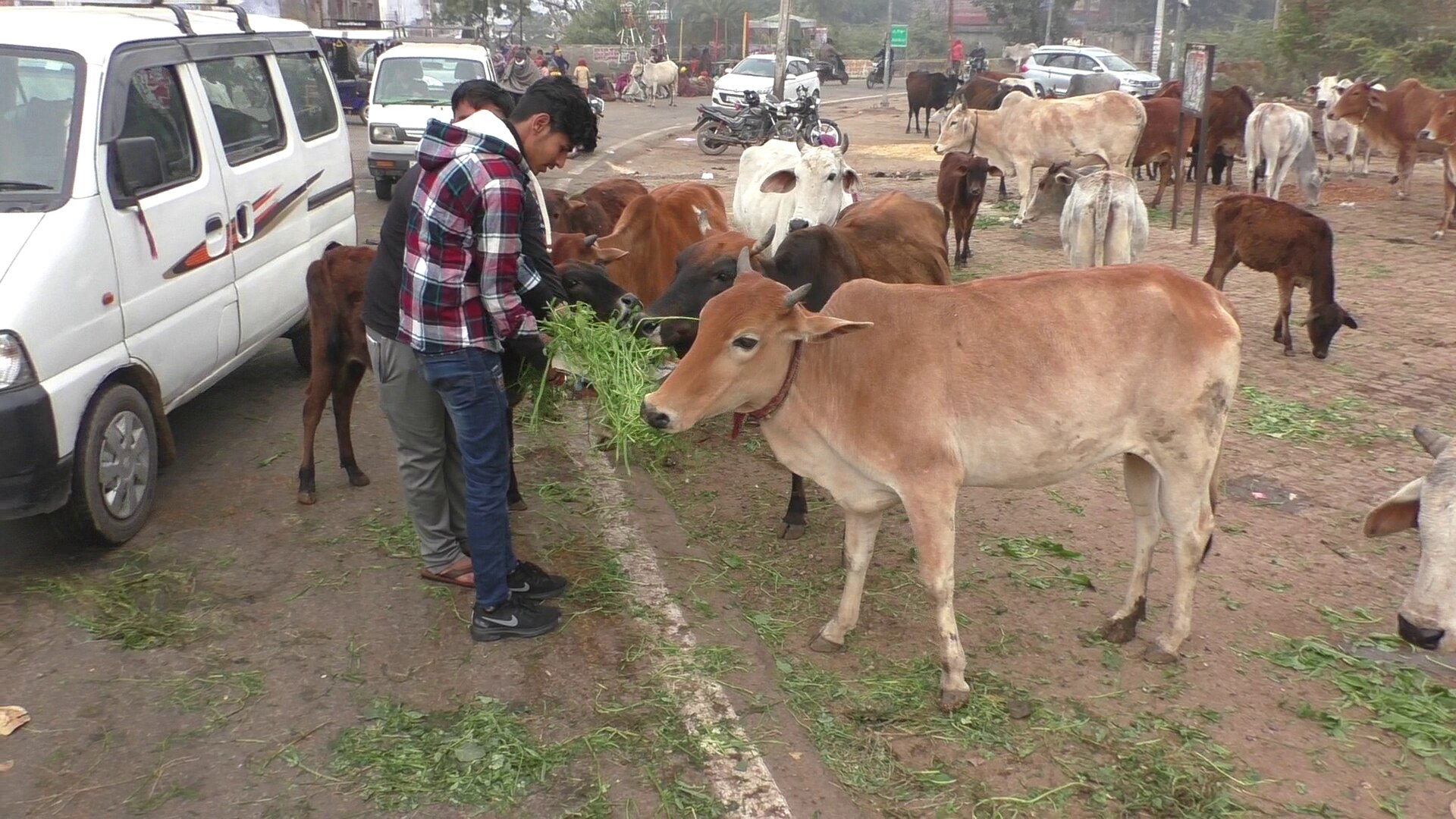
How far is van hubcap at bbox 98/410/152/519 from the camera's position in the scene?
14.8ft

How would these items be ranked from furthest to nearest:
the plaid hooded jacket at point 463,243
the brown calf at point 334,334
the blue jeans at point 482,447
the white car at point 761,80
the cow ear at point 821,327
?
1. the white car at point 761,80
2. the brown calf at point 334,334
3. the blue jeans at point 482,447
4. the cow ear at point 821,327
5. the plaid hooded jacket at point 463,243

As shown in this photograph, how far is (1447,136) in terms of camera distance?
13.1 meters

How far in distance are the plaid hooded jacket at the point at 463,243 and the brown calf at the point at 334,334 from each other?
4.87ft

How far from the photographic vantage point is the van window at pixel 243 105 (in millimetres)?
5574

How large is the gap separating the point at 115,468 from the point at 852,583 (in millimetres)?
3021

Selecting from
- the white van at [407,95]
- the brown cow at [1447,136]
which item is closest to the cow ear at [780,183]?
the white van at [407,95]

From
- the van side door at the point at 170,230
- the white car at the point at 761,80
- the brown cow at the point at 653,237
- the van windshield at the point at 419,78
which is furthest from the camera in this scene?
the white car at the point at 761,80

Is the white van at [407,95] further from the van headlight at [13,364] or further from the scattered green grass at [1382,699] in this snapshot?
the scattered green grass at [1382,699]

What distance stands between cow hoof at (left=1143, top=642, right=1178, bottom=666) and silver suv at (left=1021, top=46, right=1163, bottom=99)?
2436 cm

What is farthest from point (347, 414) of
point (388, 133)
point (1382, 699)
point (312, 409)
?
point (388, 133)

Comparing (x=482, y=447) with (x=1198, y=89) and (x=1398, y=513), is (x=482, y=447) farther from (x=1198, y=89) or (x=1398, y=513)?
(x=1198, y=89)

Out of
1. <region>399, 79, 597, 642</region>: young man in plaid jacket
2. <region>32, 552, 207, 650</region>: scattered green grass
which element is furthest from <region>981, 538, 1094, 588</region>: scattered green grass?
<region>32, 552, 207, 650</region>: scattered green grass

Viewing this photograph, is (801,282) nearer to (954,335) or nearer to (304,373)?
(954,335)

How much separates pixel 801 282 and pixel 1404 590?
9.92 ft
